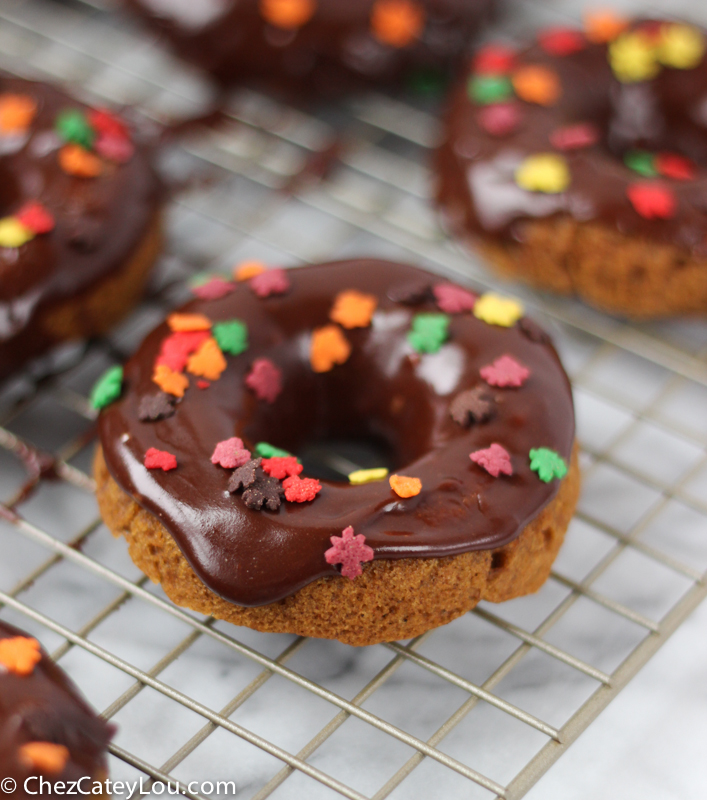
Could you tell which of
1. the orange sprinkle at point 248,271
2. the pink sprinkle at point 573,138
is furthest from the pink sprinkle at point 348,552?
the pink sprinkle at point 573,138

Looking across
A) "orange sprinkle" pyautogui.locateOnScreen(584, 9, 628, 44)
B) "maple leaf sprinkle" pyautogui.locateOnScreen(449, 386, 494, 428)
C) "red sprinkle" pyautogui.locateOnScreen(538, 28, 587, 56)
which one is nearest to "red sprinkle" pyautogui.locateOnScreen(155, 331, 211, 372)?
"maple leaf sprinkle" pyautogui.locateOnScreen(449, 386, 494, 428)

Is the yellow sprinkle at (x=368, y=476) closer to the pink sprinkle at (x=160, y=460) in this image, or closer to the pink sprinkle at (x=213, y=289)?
the pink sprinkle at (x=160, y=460)

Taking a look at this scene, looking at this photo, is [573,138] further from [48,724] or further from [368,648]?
[48,724]

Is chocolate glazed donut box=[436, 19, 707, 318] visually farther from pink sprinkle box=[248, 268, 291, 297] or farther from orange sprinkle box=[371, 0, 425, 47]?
pink sprinkle box=[248, 268, 291, 297]

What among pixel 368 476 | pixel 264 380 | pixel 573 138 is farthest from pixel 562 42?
pixel 368 476

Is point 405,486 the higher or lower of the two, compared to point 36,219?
lower

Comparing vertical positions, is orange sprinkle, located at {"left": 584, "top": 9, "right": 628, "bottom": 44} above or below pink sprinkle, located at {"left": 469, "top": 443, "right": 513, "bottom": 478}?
above
